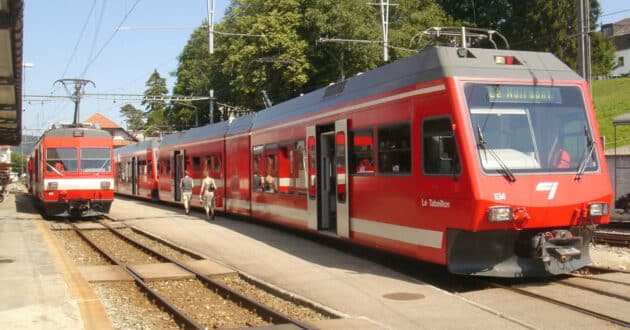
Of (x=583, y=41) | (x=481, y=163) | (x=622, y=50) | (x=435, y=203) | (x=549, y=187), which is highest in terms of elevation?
(x=622, y=50)

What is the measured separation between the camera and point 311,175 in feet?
47.9

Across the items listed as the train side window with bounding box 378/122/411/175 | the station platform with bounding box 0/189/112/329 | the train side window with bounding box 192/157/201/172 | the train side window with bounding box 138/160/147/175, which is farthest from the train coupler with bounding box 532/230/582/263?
the train side window with bounding box 138/160/147/175

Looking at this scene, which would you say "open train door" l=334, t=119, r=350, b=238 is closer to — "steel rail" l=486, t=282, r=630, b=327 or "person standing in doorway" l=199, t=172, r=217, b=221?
"steel rail" l=486, t=282, r=630, b=327

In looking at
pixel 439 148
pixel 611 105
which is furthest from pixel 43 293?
pixel 611 105

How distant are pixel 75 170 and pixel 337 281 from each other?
16.1 meters

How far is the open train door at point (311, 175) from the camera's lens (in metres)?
14.4

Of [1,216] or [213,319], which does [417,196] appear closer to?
[213,319]

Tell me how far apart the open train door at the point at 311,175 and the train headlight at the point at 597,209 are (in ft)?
20.1

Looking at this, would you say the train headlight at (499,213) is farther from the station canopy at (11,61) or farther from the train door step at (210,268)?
the station canopy at (11,61)

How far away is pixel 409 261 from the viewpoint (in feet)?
40.8

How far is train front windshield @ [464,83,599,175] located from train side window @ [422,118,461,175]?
0.35 metres

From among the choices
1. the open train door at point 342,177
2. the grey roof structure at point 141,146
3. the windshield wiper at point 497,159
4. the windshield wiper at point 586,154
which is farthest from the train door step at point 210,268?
the grey roof structure at point 141,146

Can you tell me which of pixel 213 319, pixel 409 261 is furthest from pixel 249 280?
pixel 409 261

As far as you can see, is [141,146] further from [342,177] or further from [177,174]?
[342,177]
